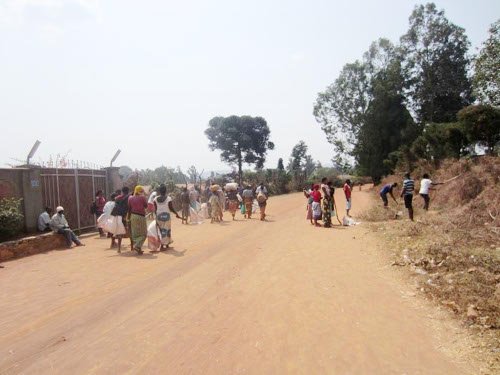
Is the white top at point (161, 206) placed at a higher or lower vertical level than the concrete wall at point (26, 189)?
lower

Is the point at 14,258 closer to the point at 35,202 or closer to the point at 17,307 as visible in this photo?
the point at 35,202

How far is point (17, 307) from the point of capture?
17.9 feet

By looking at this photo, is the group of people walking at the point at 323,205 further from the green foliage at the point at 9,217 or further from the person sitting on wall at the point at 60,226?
the green foliage at the point at 9,217

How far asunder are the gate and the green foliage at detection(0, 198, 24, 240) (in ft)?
5.08

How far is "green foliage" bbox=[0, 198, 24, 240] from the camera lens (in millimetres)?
9516

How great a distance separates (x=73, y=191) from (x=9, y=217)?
3.39 m

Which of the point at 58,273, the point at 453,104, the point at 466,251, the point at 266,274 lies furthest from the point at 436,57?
the point at 58,273

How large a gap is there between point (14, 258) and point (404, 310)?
29.7ft

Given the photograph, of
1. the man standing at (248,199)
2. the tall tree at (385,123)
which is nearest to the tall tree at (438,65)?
the tall tree at (385,123)

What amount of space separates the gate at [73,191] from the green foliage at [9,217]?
5.08ft

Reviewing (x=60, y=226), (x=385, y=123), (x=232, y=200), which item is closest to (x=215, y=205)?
(x=232, y=200)

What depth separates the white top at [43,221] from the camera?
423 inches

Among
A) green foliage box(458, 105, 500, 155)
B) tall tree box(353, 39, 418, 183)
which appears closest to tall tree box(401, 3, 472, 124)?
tall tree box(353, 39, 418, 183)

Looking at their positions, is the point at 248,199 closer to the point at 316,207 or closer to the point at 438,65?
the point at 316,207
